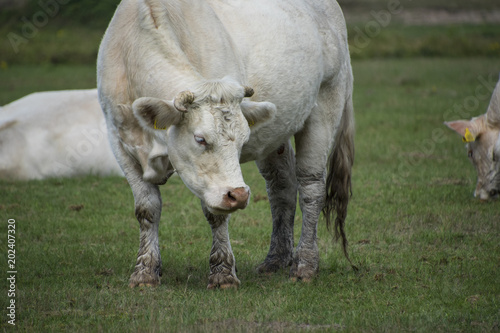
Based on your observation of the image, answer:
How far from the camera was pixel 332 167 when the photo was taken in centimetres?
690

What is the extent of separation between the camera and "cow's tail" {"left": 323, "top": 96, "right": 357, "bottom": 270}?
6.76 meters

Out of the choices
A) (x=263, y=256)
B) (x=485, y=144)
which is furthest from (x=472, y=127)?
(x=263, y=256)

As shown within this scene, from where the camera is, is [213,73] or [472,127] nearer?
[213,73]

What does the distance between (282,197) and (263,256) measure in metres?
0.65

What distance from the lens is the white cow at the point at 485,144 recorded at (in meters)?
9.02

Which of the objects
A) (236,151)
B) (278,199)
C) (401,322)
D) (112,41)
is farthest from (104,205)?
(401,322)

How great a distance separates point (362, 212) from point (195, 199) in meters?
2.24

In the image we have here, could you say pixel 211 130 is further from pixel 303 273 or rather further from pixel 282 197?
pixel 282 197

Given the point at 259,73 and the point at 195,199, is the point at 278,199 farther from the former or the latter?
the point at 195,199

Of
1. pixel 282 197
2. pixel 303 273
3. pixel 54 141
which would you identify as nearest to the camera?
pixel 303 273

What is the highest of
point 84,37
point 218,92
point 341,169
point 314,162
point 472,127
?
point 218,92

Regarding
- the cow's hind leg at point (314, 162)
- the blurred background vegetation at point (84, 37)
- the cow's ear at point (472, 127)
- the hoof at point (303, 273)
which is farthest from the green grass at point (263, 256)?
the blurred background vegetation at point (84, 37)

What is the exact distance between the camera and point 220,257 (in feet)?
18.5

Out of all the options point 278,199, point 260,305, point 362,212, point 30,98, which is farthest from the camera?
point 30,98
